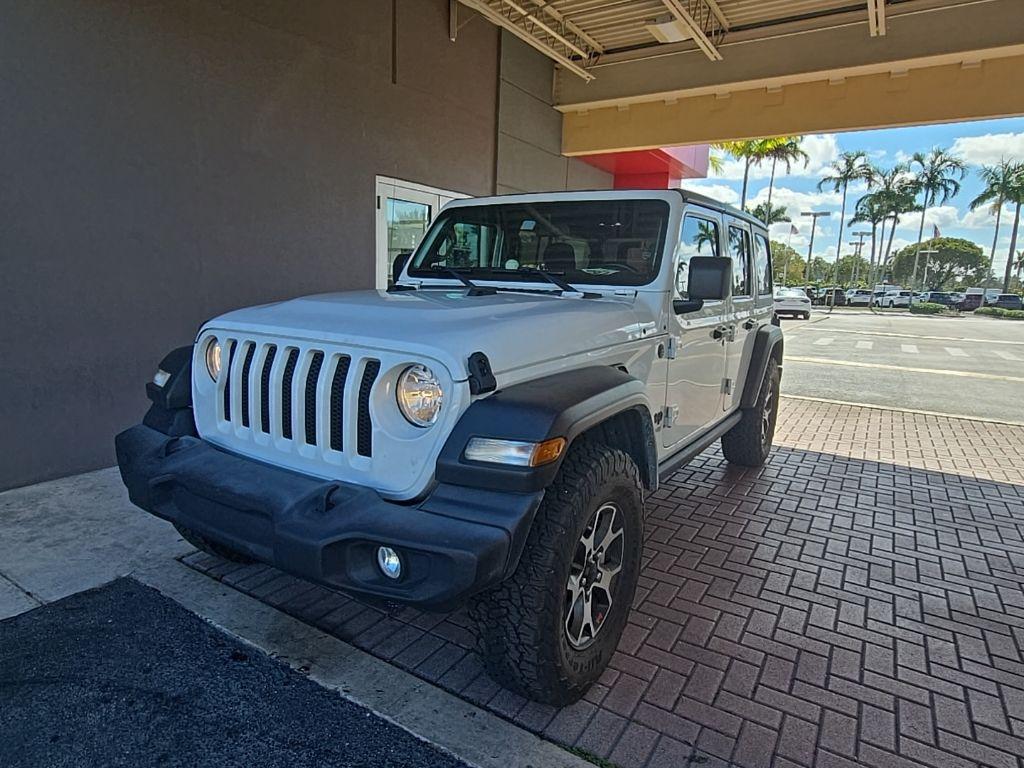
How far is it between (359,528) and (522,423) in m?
0.56

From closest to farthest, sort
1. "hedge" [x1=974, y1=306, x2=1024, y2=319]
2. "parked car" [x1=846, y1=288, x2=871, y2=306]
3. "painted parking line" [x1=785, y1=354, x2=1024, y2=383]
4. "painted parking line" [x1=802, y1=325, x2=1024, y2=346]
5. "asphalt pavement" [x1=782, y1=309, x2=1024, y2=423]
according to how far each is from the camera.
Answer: "asphalt pavement" [x1=782, y1=309, x2=1024, y2=423], "painted parking line" [x1=785, y1=354, x2=1024, y2=383], "painted parking line" [x1=802, y1=325, x2=1024, y2=346], "hedge" [x1=974, y1=306, x2=1024, y2=319], "parked car" [x1=846, y1=288, x2=871, y2=306]

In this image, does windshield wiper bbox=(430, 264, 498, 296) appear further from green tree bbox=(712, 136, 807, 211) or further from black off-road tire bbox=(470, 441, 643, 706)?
green tree bbox=(712, 136, 807, 211)

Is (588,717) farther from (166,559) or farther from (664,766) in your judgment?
(166,559)

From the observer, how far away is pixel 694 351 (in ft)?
11.5

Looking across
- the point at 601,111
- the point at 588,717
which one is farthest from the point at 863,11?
the point at 588,717

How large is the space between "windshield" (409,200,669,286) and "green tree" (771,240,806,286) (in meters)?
69.9

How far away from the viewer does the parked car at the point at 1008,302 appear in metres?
44.2

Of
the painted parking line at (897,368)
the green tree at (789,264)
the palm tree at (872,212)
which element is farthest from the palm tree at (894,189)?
the painted parking line at (897,368)

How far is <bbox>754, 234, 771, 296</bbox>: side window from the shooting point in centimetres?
482

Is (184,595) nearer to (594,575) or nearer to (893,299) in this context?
(594,575)

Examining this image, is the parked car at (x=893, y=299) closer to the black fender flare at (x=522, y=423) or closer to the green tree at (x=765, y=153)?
the green tree at (x=765, y=153)

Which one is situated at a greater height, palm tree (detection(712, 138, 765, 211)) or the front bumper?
palm tree (detection(712, 138, 765, 211))

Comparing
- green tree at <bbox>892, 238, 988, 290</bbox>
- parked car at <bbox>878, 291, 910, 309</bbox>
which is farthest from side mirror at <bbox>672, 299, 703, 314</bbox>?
green tree at <bbox>892, 238, 988, 290</bbox>

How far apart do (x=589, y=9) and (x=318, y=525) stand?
7.67 m
